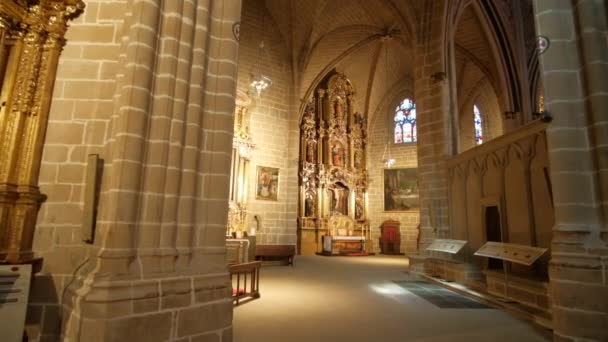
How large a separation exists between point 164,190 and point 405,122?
18.3 m

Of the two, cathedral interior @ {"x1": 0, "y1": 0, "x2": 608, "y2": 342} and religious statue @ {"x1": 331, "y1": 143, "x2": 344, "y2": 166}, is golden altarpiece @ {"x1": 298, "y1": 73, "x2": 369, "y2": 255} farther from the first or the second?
cathedral interior @ {"x1": 0, "y1": 0, "x2": 608, "y2": 342}

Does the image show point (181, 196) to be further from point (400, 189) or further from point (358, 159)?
point (400, 189)

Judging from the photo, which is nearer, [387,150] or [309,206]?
[309,206]

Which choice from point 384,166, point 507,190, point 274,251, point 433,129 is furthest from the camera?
point 384,166

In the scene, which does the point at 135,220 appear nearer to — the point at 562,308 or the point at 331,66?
the point at 562,308

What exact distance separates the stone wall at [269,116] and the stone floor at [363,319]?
703cm

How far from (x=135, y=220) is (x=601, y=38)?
551cm

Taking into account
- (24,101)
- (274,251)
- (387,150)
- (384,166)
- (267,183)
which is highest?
(387,150)

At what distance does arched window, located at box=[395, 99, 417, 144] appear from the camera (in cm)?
1995

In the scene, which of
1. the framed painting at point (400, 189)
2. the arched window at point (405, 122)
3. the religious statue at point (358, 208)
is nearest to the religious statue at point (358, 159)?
the framed painting at point (400, 189)

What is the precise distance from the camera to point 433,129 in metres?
9.91

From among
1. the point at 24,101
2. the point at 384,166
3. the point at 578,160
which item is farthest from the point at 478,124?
the point at 24,101

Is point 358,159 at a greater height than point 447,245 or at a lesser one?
greater

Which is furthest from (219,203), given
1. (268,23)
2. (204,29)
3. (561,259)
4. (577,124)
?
(268,23)
